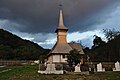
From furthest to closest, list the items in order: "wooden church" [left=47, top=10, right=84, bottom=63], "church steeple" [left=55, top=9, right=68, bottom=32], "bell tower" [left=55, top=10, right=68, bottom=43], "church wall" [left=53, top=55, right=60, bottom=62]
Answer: "church steeple" [left=55, top=9, right=68, bottom=32]
"bell tower" [left=55, top=10, right=68, bottom=43]
"church wall" [left=53, top=55, right=60, bottom=62]
"wooden church" [left=47, top=10, right=84, bottom=63]

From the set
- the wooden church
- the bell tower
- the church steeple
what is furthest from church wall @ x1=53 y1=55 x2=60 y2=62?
the church steeple

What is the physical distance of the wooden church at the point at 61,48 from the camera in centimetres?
5159

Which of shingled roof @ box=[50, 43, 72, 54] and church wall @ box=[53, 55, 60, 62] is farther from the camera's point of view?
church wall @ box=[53, 55, 60, 62]

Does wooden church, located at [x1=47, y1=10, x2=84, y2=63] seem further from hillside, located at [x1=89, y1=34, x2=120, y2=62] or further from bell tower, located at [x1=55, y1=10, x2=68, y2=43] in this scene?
hillside, located at [x1=89, y1=34, x2=120, y2=62]

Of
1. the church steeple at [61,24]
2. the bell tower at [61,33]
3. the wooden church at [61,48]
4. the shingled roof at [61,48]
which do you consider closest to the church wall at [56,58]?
the wooden church at [61,48]

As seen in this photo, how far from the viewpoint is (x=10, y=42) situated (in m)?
126

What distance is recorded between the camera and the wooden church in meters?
51.6

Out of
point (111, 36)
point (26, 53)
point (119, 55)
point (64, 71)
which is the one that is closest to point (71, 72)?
point (64, 71)

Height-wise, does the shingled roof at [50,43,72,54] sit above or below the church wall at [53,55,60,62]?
above

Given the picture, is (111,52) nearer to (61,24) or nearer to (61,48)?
(61,24)

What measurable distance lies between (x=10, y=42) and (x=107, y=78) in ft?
341

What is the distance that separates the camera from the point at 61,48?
52750 mm

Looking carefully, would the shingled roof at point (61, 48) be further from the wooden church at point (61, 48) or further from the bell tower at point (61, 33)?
the bell tower at point (61, 33)

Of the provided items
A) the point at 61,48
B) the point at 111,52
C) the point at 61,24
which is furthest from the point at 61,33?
the point at 111,52
